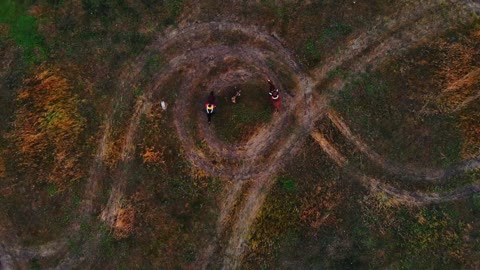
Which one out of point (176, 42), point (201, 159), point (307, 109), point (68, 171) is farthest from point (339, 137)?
point (68, 171)

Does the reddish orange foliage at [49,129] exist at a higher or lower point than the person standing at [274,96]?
Answer: higher

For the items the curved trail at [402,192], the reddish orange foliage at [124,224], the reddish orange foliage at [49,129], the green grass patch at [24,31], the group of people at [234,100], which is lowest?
the curved trail at [402,192]

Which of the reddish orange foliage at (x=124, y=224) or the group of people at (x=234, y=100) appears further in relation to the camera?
the reddish orange foliage at (x=124, y=224)

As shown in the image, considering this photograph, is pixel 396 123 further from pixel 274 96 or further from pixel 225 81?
pixel 225 81

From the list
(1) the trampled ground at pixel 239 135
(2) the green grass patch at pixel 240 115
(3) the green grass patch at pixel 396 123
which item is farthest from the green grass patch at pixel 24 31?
(3) the green grass patch at pixel 396 123

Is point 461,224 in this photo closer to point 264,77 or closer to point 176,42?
point 264,77

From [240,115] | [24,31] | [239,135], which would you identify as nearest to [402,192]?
[239,135]

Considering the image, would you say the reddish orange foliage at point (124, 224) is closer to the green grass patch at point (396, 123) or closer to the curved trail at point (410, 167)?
the curved trail at point (410, 167)
